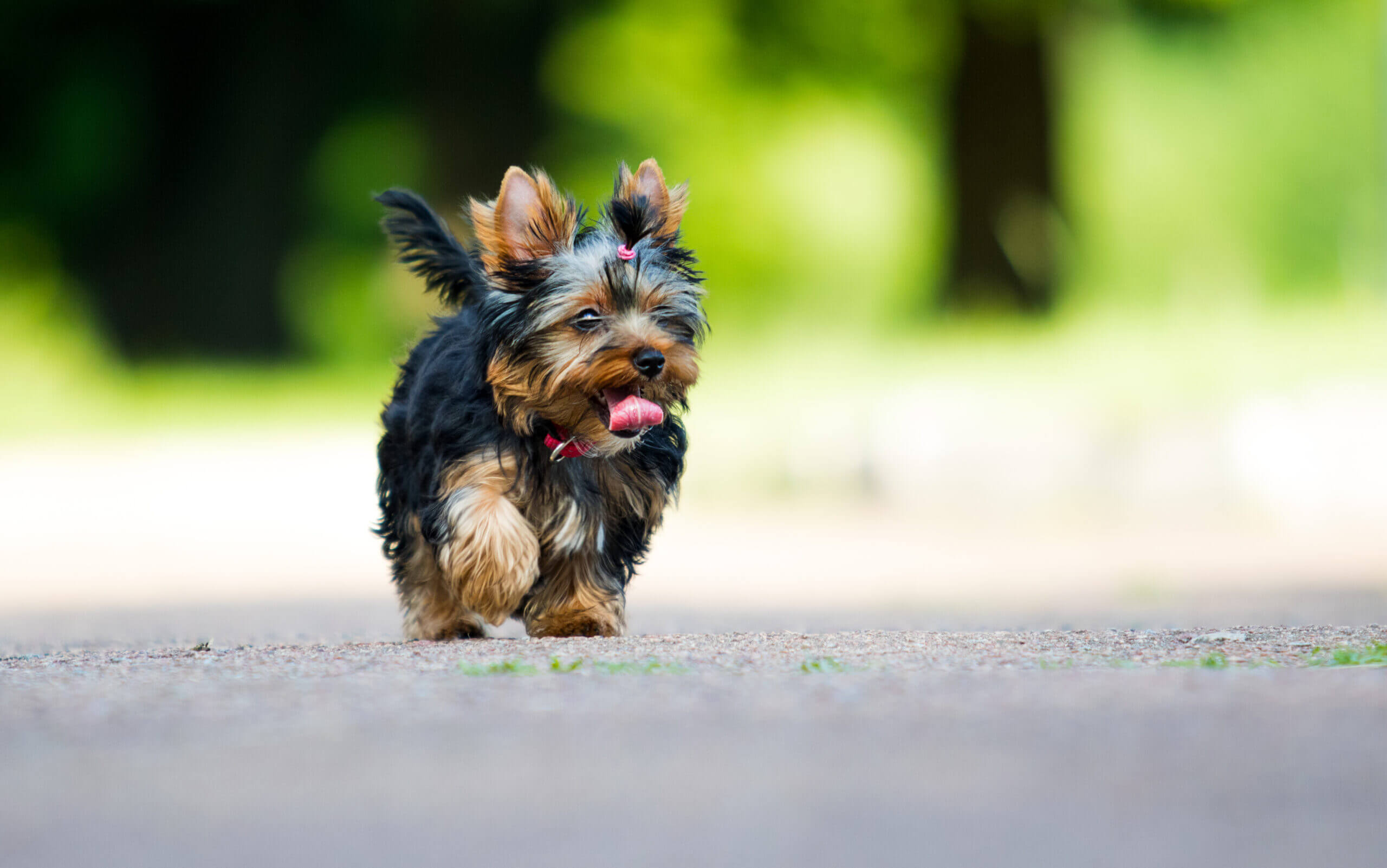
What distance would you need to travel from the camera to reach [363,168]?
29.5 m

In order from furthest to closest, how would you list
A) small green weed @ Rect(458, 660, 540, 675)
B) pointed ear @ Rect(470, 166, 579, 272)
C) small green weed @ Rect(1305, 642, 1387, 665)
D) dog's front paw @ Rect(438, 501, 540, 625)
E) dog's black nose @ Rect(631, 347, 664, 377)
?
pointed ear @ Rect(470, 166, 579, 272) < dog's front paw @ Rect(438, 501, 540, 625) < dog's black nose @ Rect(631, 347, 664, 377) < small green weed @ Rect(1305, 642, 1387, 665) < small green weed @ Rect(458, 660, 540, 675)

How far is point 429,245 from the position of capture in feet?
24.0

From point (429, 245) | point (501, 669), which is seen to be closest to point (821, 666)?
point (501, 669)

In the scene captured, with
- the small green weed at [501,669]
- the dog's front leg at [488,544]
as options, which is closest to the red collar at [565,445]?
the dog's front leg at [488,544]

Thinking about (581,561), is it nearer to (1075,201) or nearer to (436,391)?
(436,391)

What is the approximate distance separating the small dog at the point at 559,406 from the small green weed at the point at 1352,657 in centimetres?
212

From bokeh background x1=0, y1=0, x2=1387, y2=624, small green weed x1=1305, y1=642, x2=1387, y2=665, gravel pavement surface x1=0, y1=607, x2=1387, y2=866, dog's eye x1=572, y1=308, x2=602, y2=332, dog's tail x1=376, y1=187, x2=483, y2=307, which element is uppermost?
bokeh background x1=0, y1=0, x2=1387, y2=624

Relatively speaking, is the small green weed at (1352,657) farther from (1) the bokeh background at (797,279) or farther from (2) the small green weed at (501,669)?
(1) the bokeh background at (797,279)

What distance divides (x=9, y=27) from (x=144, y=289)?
455cm

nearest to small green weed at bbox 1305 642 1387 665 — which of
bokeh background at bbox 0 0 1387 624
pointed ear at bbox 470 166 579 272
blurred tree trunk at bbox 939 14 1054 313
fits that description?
pointed ear at bbox 470 166 579 272

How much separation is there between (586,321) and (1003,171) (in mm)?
19139

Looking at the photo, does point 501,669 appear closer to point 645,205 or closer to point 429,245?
point 645,205

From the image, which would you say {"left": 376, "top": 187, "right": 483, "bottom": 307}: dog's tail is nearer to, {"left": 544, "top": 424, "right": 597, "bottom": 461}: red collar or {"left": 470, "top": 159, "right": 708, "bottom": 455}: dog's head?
{"left": 470, "top": 159, "right": 708, "bottom": 455}: dog's head

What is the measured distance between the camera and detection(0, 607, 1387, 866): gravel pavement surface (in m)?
3.32
